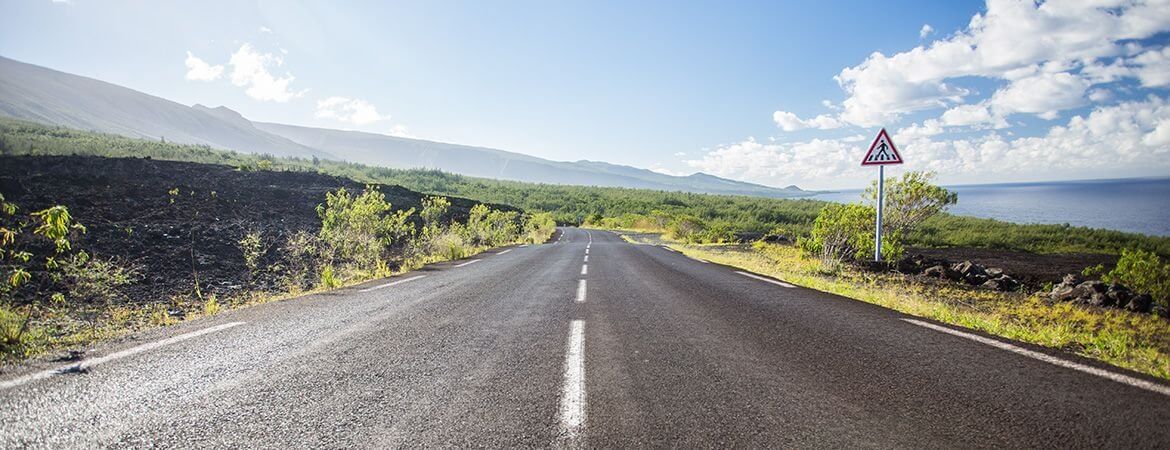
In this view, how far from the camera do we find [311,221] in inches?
806

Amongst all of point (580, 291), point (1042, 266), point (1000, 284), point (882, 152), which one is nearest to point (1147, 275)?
point (1000, 284)

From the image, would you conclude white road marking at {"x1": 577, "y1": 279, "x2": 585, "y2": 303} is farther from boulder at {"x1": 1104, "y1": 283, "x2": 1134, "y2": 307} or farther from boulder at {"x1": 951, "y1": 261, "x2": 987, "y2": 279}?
boulder at {"x1": 951, "y1": 261, "x2": 987, "y2": 279}

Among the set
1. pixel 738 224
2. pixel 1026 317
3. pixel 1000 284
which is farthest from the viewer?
pixel 738 224

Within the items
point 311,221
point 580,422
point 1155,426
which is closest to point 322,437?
point 580,422

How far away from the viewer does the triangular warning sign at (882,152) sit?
1017cm

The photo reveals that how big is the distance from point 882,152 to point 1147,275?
5.10 meters

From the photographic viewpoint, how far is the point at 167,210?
54.0 ft

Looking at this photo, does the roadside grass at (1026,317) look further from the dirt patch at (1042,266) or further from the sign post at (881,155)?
the dirt patch at (1042,266)

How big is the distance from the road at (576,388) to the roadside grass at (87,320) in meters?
0.56

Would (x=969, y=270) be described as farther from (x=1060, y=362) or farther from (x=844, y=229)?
(x=1060, y=362)

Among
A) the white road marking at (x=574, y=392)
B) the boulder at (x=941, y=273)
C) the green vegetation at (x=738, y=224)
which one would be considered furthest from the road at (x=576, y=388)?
the green vegetation at (x=738, y=224)

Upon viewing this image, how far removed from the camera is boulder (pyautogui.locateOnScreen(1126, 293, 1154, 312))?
868cm

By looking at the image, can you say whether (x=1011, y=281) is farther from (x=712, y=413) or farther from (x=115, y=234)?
(x=115, y=234)

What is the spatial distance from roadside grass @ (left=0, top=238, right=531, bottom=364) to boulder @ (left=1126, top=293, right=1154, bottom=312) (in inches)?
597
